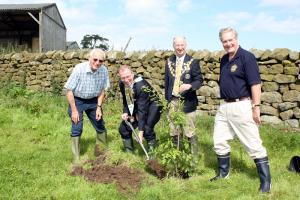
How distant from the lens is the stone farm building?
20.5 meters

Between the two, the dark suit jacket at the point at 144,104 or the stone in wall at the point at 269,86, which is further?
the stone in wall at the point at 269,86

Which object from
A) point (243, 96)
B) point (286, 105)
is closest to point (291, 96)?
point (286, 105)

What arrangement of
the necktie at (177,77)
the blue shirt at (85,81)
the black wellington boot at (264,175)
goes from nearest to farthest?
the black wellington boot at (264,175) < the necktie at (177,77) < the blue shirt at (85,81)

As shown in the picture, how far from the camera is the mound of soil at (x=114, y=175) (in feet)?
16.5

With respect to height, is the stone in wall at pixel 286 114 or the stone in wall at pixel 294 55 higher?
the stone in wall at pixel 294 55

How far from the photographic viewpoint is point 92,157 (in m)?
6.35

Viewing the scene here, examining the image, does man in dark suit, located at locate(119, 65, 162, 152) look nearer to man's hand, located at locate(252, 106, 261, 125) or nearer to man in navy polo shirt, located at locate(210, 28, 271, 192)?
man in navy polo shirt, located at locate(210, 28, 271, 192)

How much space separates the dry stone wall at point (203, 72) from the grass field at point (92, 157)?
653mm

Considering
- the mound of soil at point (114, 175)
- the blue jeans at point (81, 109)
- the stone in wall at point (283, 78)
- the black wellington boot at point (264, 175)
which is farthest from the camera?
the stone in wall at point (283, 78)

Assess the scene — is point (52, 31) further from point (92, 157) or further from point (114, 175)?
point (114, 175)

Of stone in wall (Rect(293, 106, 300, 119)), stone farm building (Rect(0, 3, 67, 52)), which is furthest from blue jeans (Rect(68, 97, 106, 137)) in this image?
stone farm building (Rect(0, 3, 67, 52))

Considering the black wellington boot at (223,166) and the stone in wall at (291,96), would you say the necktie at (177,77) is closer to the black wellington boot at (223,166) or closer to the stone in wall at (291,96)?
the black wellington boot at (223,166)

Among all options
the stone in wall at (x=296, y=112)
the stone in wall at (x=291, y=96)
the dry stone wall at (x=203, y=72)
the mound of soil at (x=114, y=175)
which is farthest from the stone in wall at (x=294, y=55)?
the mound of soil at (x=114, y=175)

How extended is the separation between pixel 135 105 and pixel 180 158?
119cm
